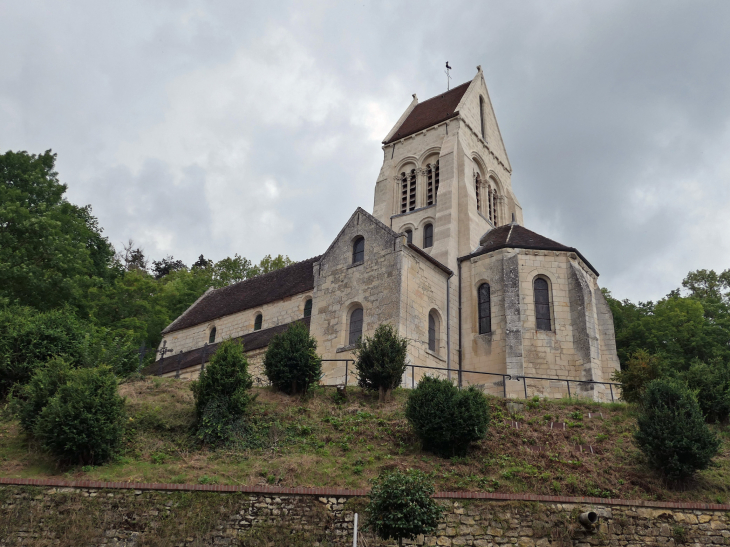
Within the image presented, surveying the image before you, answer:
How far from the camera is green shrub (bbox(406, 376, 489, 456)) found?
53.1 feet

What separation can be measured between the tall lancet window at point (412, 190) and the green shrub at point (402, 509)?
21.9 m

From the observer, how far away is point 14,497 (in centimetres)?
1339

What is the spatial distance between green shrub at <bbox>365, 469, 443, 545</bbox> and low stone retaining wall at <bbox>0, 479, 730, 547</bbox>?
113 cm

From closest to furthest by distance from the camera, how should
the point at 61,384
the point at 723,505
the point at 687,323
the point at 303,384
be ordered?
the point at 723,505
the point at 61,384
the point at 303,384
the point at 687,323

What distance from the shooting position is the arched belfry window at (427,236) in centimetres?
3069

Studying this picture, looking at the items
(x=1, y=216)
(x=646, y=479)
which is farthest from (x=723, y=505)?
(x=1, y=216)

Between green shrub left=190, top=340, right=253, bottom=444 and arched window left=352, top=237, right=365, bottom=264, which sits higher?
arched window left=352, top=237, right=365, bottom=264

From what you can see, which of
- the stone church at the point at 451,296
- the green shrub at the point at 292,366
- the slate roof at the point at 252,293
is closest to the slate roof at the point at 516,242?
the stone church at the point at 451,296

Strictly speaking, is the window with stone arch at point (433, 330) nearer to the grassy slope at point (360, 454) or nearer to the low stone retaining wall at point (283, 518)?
the grassy slope at point (360, 454)

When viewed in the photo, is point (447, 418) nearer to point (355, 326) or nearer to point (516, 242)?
point (355, 326)

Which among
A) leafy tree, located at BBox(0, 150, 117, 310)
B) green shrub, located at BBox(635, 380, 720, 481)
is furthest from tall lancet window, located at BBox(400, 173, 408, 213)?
green shrub, located at BBox(635, 380, 720, 481)

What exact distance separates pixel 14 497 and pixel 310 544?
6168 millimetres

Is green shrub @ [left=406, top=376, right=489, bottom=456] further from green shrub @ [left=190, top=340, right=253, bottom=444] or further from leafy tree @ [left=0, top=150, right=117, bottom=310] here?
leafy tree @ [left=0, top=150, right=117, bottom=310]

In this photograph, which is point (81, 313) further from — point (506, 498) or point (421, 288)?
point (506, 498)
